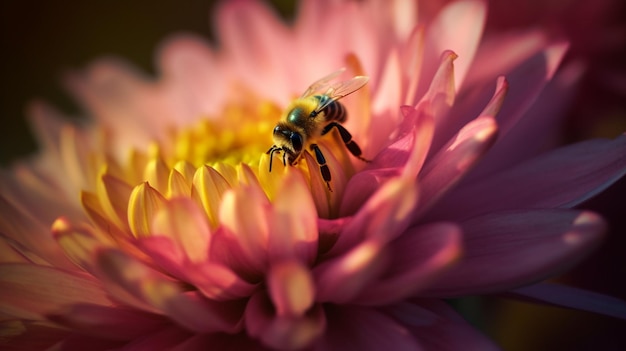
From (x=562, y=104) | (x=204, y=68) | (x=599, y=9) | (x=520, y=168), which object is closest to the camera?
(x=520, y=168)

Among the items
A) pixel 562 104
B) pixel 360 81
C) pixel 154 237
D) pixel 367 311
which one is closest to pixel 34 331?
pixel 154 237

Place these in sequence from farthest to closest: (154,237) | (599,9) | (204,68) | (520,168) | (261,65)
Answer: (204,68)
(261,65)
(599,9)
(520,168)
(154,237)

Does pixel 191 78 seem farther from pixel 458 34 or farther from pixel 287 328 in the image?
pixel 287 328

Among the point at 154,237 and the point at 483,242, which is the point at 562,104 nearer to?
the point at 483,242

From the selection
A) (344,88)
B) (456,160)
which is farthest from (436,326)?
(344,88)

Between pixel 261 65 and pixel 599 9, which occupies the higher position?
pixel 261 65

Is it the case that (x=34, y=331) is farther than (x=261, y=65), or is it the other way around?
(x=261, y=65)

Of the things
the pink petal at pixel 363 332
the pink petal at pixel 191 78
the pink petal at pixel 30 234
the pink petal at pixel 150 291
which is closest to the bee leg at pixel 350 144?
the pink petal at pixel 363 332

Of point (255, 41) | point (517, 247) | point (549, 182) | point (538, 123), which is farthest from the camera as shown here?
point (255, 41)
